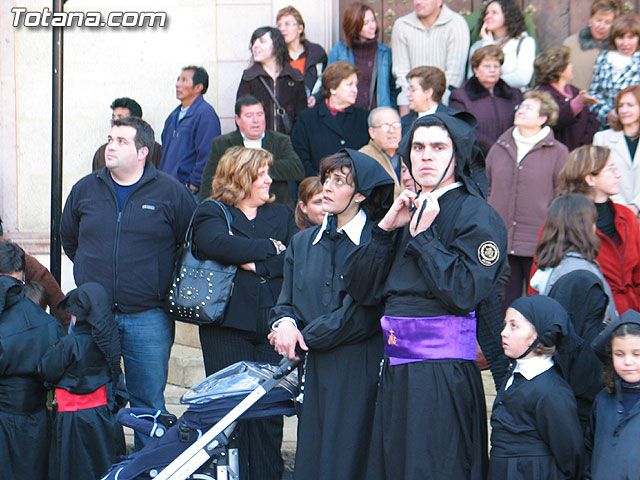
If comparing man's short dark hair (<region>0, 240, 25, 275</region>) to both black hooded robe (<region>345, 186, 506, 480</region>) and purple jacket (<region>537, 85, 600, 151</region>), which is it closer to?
black hooded robe (<region>345, 186, 506, 480</region>)

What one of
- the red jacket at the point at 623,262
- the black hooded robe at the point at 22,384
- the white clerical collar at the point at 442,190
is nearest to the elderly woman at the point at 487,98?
the red jacket at the point at 623,262

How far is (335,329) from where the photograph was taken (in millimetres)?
3830

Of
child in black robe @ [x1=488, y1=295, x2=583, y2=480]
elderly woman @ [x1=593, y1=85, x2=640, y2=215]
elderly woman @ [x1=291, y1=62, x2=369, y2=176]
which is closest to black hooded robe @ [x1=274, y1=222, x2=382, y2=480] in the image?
child in black robe @ [x1=488, y1=295, x2=583, y2=480]

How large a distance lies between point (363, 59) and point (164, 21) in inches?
76.9

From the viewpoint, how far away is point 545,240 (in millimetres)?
4535

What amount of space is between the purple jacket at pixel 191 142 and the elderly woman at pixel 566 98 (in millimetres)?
2667

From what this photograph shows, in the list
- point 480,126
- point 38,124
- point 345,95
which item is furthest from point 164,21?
point 480,126

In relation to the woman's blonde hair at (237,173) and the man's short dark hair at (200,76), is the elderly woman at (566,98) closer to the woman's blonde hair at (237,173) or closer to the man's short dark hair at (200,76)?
the man's short dark hair at (200,76)

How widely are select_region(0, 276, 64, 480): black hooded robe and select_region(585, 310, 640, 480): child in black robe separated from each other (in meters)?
2.72

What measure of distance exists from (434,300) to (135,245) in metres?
2.13

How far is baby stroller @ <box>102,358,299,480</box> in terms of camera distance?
12.6 ft

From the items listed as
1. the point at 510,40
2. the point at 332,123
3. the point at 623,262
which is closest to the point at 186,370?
the point at 332,123

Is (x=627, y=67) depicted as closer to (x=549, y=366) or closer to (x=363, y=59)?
(x=363, y=59)

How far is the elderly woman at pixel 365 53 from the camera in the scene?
7.61 meters
